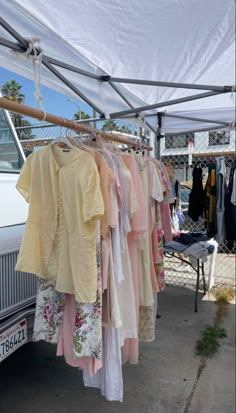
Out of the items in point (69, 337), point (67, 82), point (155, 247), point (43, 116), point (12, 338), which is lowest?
point (12, 338)

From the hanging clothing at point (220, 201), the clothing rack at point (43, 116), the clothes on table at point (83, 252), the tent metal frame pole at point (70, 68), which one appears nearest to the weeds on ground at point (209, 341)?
the hanging clothing at point (220, 201)

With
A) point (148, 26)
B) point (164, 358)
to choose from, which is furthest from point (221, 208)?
point (148, 26)

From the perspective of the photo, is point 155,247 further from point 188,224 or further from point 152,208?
point 188,224

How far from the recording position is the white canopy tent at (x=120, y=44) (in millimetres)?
1706

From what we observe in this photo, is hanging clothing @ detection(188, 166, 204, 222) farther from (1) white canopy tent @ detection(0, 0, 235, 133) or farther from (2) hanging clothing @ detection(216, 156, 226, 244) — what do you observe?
(1) white canopy tent @ detection(0, 0, 235, 133)

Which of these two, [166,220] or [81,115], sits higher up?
[81,115]

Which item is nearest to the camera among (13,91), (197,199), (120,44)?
(120,44)

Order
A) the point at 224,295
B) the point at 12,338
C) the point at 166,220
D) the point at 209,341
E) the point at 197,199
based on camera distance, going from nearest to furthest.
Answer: the point at 12,338 < the point at 166,220 < the point at 209,341 < the point at 197,199 < the point at 224,295

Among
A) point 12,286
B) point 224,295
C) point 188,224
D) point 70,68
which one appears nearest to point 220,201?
Result: point 224,295

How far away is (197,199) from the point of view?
13.5 ft

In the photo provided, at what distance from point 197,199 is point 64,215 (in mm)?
→ 2807

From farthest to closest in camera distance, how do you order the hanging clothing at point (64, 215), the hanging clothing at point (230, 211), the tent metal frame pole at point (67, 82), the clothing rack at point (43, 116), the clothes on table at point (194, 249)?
the clothes on table at point (194, 249), the hanging clothing at point (230, 211), the tent metal frame pole at point (67, 82), the hanging clothing at point (64, 215), the clothing rack at point (43, 116)

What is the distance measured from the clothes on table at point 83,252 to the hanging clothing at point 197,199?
7.67ft

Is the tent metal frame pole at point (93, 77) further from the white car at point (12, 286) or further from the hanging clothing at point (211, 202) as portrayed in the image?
the hanging clothing at point (211, 202)
